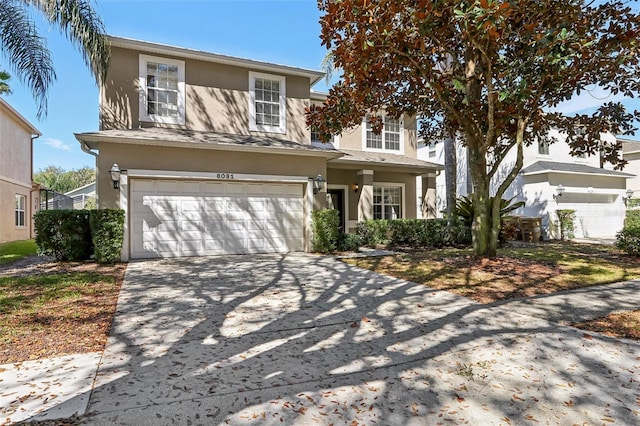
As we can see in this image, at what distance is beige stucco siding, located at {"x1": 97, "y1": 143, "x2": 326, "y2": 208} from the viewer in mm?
9273

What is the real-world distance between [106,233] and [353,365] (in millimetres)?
7821

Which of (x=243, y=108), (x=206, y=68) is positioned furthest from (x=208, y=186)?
(x=206, y=68)

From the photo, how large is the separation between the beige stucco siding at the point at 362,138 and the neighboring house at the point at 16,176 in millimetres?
14181

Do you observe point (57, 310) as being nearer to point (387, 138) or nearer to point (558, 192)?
point (387, 138)

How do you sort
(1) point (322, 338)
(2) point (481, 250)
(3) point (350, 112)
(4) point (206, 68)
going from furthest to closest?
(4) point (206, 68) < (2) point (481, 250) < (3) point (350, 112) < (1) point (322, 338)

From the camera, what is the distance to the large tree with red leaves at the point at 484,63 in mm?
5891

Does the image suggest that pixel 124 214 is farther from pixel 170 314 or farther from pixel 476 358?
pixel 476 358

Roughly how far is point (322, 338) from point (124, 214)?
7.23m

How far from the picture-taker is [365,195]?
47.3 feet

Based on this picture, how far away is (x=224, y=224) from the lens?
10633mm

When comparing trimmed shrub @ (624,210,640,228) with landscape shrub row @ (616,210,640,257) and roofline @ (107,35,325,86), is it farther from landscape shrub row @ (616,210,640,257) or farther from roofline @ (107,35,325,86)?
roofline @ (107,35,325,86)

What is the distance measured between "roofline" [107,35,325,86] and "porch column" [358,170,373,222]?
4.04m

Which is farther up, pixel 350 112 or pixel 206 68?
pixel 206 68

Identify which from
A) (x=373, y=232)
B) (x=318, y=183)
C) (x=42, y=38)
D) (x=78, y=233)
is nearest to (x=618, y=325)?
(x=318, y=183)
